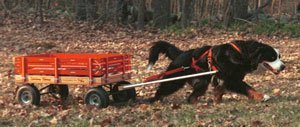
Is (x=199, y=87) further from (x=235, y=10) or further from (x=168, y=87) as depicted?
(x=235, y=10)

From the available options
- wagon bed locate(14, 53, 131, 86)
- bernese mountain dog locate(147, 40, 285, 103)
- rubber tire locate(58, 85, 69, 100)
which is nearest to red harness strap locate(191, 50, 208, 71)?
bernese mountain dog locate(147, 40, 285, 103)

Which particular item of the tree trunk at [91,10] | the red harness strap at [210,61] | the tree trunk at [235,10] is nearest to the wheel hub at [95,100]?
the red harness strap at [210,61]

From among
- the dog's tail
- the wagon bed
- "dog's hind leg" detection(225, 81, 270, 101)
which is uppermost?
the dog's tail

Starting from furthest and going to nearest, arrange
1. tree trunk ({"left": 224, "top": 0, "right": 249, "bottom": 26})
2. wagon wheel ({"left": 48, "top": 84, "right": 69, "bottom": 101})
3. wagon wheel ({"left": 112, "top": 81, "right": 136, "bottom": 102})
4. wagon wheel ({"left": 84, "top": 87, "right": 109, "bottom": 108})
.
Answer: tree trunk ({"left": 224, "top": 0, "right": 249, "bottom": 26}) → wagon wheel ({"left": 48, "top": 84, "right": 69, "bottom": 101}) → wagon wheel ({"left": 112, "top": 81, "right": 136, "bottom": 102}) → wagon wheel ({"left": 84, "top": 87, "right": 109, "bottom": 108})

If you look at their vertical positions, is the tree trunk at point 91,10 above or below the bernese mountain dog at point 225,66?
above

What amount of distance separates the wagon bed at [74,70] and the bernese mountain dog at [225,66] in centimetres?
71

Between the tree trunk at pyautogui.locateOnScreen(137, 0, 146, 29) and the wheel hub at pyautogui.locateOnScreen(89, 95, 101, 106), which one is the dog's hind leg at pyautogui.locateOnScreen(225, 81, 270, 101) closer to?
the wheel hub at pyautogui.locateOnScreen(89, 95, 101, 106)

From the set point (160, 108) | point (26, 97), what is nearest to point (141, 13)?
point (26, 97)

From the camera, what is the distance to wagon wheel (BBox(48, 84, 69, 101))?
8180 millimetres

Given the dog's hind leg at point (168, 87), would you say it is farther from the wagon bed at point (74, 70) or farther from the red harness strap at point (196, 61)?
the wagon bed at point (74, 70)

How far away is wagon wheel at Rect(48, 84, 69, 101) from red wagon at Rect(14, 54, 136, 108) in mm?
74

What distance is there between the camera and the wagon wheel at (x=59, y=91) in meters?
8.18

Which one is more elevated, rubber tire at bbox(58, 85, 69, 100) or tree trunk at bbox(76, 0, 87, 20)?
tree trunk at bbox(76, 0, 87, 20)

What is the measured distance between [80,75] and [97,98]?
15.9 inches
